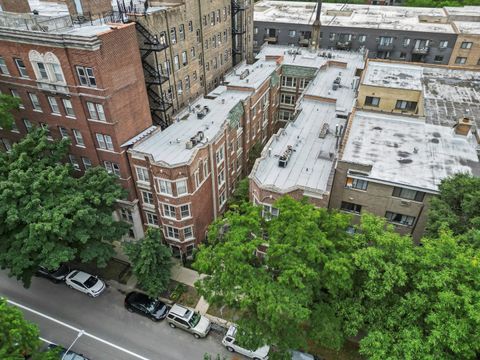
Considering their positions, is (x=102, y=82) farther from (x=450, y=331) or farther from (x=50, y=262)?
(x=450, y=331)

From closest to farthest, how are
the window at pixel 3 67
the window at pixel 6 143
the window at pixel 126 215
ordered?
the window at pixel 3 67 < the window at pixel 126 215 < the window at pixel 6 143

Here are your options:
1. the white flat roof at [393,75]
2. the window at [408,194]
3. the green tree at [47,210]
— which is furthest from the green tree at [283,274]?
the white flat roof at [393,75]

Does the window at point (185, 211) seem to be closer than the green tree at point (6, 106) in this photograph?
No

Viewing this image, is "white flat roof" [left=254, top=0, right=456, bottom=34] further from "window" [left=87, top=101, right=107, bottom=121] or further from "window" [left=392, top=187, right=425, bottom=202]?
"window" [left=87, top=101, right=107, bottom=121]

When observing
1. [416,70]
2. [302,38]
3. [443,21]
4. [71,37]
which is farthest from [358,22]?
[71,37]

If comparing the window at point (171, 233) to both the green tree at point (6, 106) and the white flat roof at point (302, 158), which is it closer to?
the white flat roof at point (302, 158)

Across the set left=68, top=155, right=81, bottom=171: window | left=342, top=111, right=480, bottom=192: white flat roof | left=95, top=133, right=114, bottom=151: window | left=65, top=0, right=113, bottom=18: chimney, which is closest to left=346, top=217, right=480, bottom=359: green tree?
left=342, top=111, right=480, bottom=192: white flat roof

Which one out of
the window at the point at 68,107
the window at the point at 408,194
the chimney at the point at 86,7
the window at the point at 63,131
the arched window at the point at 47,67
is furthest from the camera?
the window at the point at 63,131
